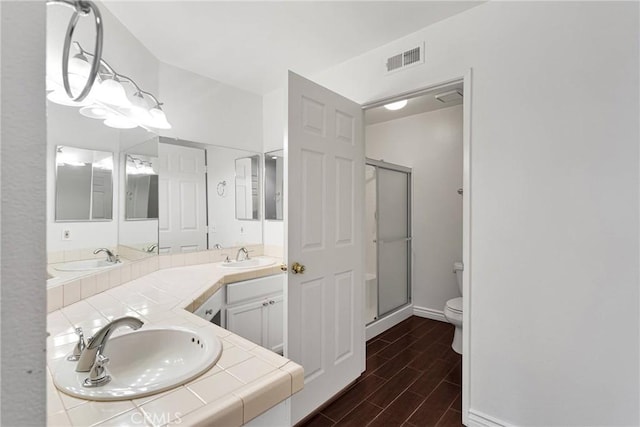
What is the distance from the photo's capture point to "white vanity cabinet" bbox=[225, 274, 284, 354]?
217 cm

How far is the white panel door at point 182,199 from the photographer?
7.94 feet

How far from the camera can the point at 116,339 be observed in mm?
1056

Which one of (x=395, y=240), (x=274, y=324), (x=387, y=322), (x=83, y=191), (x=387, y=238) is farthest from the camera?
(x=395, y=240)

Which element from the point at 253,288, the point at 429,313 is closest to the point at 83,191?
the point at 253,288

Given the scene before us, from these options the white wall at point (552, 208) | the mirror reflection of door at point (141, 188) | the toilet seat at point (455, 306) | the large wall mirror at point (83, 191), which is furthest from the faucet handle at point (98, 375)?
the toilet seat at point (455, 306)

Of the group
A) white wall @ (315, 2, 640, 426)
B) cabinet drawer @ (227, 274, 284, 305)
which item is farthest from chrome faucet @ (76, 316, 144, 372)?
white wall @ (315, 2, 640, 426)

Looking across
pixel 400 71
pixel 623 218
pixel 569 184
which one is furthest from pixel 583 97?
pixel 400 71

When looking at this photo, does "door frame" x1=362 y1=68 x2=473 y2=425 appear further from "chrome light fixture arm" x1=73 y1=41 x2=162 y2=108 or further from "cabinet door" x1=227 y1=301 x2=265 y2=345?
"chrome light fixture arm" x1=73 y1=41 x2=162 y2=108

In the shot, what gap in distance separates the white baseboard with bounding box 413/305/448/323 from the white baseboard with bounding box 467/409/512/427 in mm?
1792

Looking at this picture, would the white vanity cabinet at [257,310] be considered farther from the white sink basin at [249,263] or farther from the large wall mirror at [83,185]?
the large wall mirror at [83,185]

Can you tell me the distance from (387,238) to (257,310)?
172 centimetres

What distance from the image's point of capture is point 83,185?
1444 mm

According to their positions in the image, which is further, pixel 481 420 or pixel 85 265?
pixel 481 420

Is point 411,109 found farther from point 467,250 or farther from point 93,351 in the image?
point 93,351
